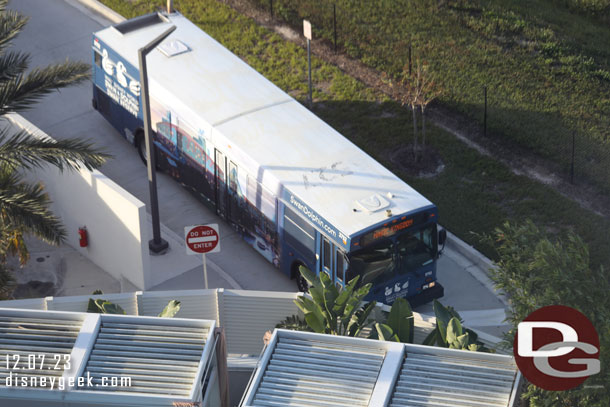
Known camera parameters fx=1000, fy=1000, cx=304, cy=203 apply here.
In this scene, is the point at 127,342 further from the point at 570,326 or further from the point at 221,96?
the point at 221,96

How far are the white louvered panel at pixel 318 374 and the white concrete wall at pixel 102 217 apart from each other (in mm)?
7451

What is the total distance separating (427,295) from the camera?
69.4 ft

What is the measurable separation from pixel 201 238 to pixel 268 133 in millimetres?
3582

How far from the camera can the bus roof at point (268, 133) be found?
20.2 metres

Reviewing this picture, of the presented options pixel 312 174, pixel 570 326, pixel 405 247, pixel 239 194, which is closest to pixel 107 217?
pixel 239 194

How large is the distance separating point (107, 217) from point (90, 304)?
15.1ft

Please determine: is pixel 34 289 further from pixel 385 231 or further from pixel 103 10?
pixel 103 10

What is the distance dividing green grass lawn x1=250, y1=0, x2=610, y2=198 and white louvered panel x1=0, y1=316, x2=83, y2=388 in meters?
15.1

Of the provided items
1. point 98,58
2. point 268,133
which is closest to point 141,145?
point 98,58

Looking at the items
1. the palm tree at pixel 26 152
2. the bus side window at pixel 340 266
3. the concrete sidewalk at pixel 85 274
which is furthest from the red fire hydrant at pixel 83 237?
the bus side window at pixel 340 266

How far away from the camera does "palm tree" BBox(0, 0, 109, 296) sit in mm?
18656

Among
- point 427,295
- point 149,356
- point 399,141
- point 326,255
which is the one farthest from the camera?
point 399,141

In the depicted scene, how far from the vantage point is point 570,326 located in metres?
13.1

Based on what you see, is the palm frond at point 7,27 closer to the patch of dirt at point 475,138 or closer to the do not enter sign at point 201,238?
the do not enter sign at point 201,238
